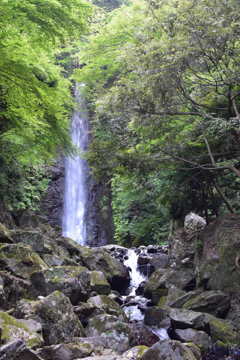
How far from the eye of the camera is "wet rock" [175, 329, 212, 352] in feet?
18.2

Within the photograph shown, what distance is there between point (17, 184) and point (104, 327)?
7.95 m

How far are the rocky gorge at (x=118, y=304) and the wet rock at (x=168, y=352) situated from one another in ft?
0.04

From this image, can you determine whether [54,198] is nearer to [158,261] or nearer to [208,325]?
[158,261]

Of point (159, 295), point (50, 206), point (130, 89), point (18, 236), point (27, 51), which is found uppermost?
point (27, 51)

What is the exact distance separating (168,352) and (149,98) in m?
5.53

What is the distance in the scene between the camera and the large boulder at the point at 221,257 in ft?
25.0

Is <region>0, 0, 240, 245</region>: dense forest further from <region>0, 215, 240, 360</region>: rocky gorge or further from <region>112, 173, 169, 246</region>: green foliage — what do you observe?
<region>112, 173, 169, 246</region>: green foliage

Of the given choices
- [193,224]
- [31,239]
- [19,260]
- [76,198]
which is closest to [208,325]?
[19,260]

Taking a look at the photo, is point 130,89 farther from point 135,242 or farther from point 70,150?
point 135,242

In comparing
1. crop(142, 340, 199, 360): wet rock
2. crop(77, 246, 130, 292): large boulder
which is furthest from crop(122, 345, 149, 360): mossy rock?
crop(77, 246, 130, 292): large boulder

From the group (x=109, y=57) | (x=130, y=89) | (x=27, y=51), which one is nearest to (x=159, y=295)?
(x=130, y=89)

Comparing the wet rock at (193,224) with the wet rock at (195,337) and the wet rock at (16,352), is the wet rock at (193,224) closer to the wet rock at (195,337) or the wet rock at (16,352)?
the wet rock at (195,337)

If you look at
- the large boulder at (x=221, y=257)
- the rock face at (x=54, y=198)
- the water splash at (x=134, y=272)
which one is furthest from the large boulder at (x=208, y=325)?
the rock face at (x=54, y=198)

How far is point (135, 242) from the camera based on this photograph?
1942 cm
